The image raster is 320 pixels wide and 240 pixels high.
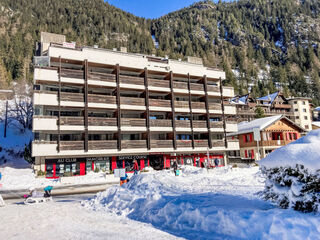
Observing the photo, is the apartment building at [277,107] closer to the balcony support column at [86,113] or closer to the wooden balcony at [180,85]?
the wooden balcony at [180,85]

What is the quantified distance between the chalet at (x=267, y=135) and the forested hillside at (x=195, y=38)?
60.6m

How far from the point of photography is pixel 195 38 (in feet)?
560

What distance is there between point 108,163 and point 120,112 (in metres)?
7.13

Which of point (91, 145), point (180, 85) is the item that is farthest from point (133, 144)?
point (180, 85)

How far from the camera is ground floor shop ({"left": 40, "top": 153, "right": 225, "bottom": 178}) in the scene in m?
32.0

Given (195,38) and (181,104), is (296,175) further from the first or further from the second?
(195,38)

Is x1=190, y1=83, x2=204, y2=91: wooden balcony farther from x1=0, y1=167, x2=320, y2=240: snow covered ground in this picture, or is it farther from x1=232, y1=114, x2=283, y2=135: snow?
x1=0, y1=167, x2=320, y2=240: snow covered ground

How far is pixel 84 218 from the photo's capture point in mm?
10289

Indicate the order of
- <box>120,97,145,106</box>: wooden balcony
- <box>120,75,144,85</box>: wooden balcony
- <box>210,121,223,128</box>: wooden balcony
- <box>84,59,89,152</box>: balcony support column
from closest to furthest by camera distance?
<box>84,59,89,152</box>: balcony support column
<box>120,97,145,106</box>: wooden balcony
<box>120,75,144,85</box>: wooden balcony
<box>210,121,223,128</box>: wooden balcony

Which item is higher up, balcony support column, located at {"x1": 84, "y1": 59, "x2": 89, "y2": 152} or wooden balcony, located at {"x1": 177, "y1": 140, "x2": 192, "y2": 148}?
balcony support column, located at {"x1": 84, "y1": 59, "x2": 89, "y2": 152}

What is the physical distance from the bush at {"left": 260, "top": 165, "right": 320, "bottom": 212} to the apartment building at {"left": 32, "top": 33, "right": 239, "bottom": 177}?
22660mm

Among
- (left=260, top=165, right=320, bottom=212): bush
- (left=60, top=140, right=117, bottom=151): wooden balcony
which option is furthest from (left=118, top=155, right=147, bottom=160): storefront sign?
(left=260, top=165, right=320, bottom=212): bush

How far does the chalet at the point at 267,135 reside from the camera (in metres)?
45.3

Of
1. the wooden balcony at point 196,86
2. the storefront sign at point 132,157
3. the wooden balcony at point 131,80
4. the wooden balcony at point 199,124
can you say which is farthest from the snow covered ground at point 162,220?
the wooden balcony at point 196,86
